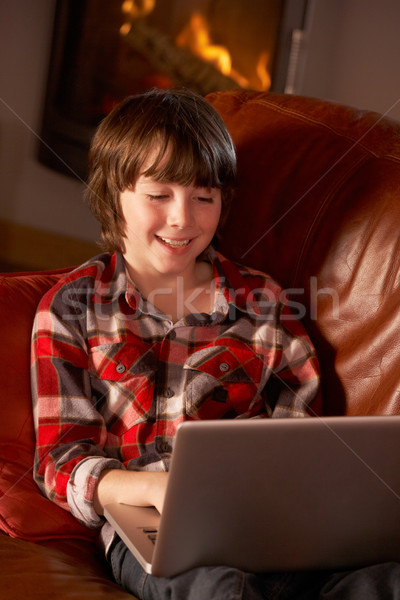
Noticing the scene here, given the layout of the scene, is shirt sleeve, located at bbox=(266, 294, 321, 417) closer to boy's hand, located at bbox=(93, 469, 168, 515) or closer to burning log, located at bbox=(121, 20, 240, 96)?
boy's hand, located at bbox=(93, 469, 168, 515)

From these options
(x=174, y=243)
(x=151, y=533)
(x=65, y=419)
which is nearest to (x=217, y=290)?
(x=174, y=243)

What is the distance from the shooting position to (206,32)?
11.1ft

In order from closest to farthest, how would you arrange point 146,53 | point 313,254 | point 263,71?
point 313,254 → point 146,53 → point 263,71

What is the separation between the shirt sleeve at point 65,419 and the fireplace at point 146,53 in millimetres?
2220

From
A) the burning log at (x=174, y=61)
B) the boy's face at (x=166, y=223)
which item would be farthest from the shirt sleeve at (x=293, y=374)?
the burning log at (x=174, y=61)

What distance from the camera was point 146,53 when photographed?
3.35 metres

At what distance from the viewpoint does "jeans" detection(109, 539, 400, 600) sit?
0.86 metres

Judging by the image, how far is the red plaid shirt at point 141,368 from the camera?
1151mm

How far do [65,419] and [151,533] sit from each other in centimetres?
26

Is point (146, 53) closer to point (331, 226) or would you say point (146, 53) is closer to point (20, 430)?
point (331, 226)

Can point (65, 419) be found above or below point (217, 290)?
below

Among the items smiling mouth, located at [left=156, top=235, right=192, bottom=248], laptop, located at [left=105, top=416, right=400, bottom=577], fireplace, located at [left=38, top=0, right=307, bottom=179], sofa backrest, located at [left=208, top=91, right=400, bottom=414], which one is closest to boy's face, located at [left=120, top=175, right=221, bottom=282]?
smiling mouth, located at [left=156, top=235, right=192, bottom=248]

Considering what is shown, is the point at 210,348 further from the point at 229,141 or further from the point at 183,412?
the point at 229,141

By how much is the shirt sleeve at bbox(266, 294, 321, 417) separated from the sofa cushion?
0.38 meters
